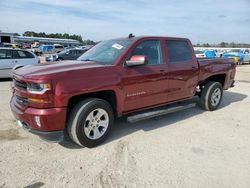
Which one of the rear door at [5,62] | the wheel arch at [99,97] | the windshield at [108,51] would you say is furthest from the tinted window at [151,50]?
the rear door at [5,62]

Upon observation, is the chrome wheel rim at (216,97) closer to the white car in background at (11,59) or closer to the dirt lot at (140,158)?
the dirt lot at (140,158)

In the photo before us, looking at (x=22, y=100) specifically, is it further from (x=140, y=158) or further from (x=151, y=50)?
(x=151, y=50)

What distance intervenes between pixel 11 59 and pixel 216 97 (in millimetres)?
9054

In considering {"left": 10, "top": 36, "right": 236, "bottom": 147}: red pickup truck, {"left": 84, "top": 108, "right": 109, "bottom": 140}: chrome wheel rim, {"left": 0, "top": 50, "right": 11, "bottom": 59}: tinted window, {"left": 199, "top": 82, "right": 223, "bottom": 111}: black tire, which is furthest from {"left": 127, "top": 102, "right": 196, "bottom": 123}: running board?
{"left": 0, "top": 50, "right": 11, "bottom": 59}: tinted window

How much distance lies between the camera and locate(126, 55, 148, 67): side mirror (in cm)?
419

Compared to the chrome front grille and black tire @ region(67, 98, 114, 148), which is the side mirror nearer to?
black tire @ region(67, 98, 114, 148)

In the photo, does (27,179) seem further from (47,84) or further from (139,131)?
(139,131)

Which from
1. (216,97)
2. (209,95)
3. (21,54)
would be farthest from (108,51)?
(21,54)

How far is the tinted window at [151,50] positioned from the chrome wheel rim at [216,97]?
7.64ft

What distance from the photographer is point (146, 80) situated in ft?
15.1

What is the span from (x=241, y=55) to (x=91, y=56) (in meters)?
23.9

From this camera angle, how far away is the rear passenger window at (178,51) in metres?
5.23

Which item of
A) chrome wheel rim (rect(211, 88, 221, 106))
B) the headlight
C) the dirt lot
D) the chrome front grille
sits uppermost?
the headlight

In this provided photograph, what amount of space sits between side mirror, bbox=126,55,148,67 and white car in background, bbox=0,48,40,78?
8261mm
